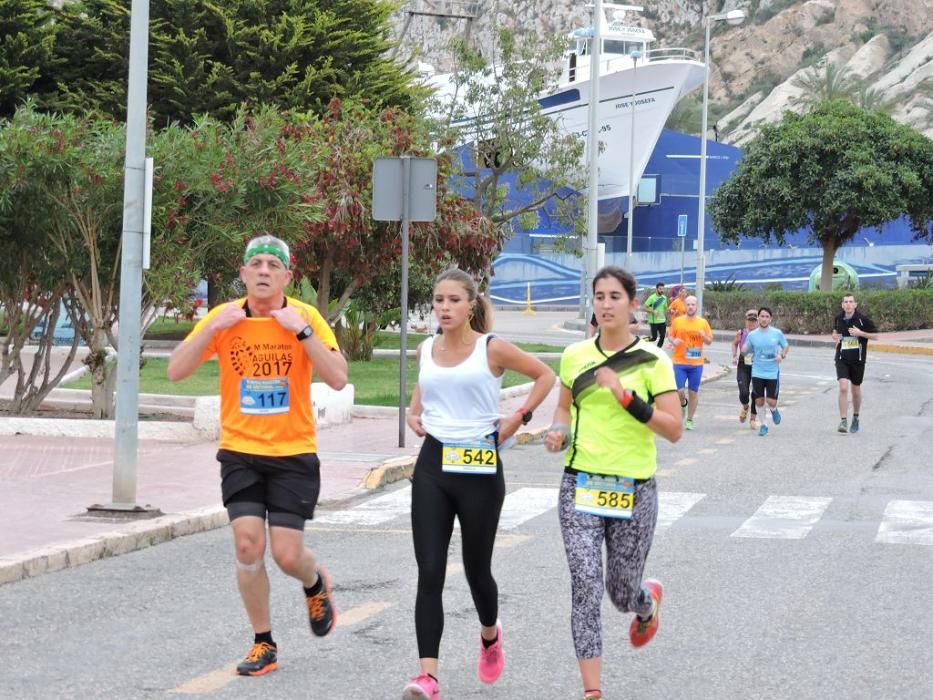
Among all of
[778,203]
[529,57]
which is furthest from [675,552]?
[778,203]

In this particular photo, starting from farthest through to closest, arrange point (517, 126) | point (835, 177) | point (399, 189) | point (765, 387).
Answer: point (835, 177) → point (517, 126) → point (765, 387) → point (399, 189)

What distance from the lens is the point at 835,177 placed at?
5009cm

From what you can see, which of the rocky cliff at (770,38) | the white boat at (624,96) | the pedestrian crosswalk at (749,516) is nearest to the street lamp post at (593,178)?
the pedestrian crosswalk at (749,516)

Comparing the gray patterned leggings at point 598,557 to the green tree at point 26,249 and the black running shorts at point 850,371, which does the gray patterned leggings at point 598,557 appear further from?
the black running shorts at point 850,371

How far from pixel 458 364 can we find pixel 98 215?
1082cm

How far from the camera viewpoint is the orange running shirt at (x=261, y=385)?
20.4 ft

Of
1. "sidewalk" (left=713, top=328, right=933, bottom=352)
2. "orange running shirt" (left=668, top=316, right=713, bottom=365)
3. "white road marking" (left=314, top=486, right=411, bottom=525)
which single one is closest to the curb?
"white road marking" (left=314, top=486, right=411, bottom=525)

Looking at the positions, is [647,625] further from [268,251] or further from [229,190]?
[229,190]

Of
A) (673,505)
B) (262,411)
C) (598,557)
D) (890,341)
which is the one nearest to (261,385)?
(262,411)

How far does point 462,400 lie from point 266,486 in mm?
930

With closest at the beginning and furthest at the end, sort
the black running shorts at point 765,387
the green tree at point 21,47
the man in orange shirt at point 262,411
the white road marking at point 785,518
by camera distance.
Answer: the man in orange shirt at point 262,411 → the white road marking at point 785,518 → the black running shorts at point 765,387 → the green tree at point 21,47

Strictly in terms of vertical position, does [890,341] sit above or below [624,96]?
below

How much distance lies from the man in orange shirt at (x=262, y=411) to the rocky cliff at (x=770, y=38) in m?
136

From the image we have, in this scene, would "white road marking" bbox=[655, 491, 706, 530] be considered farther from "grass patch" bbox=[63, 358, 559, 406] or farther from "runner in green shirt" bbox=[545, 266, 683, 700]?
"grass patch" bbox=[63, 358, 559, 406]
